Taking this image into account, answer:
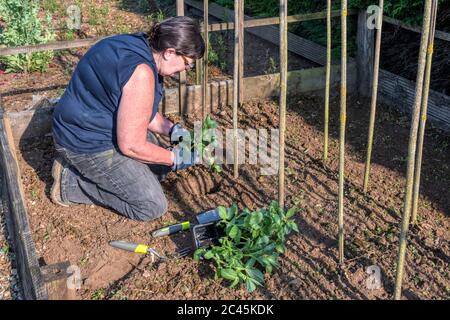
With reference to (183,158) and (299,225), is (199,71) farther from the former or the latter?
(299,225)

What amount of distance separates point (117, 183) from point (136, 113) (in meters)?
0.61

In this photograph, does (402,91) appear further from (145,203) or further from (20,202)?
(20,202)

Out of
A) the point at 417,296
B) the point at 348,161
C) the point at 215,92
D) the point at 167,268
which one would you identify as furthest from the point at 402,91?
the point at 167,268

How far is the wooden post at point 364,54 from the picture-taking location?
5.04 m

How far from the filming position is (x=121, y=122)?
10.5 ft

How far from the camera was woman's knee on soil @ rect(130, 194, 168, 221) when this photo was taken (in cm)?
354

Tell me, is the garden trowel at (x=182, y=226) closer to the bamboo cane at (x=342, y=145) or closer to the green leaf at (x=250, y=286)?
the green leaf at (x=250, y=286)

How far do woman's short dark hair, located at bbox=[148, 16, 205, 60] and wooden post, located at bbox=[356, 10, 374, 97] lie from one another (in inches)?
94.2

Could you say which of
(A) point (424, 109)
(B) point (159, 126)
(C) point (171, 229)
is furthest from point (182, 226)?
(A) point (424, 109)

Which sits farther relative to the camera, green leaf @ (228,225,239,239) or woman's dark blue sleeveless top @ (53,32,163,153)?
woman's dark blue sleeveless top @ (53,32,163,153)

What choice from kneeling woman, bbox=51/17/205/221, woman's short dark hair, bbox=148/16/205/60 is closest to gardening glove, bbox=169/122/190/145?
kneeling woman, bbox=51/17/205/221

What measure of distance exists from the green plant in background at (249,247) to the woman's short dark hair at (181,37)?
2.97ft

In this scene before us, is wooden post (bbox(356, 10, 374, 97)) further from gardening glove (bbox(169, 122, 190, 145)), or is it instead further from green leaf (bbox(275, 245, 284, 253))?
green leaf (bbox(275, 245, 284, 253))

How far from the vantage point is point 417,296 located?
2887 millimetres
